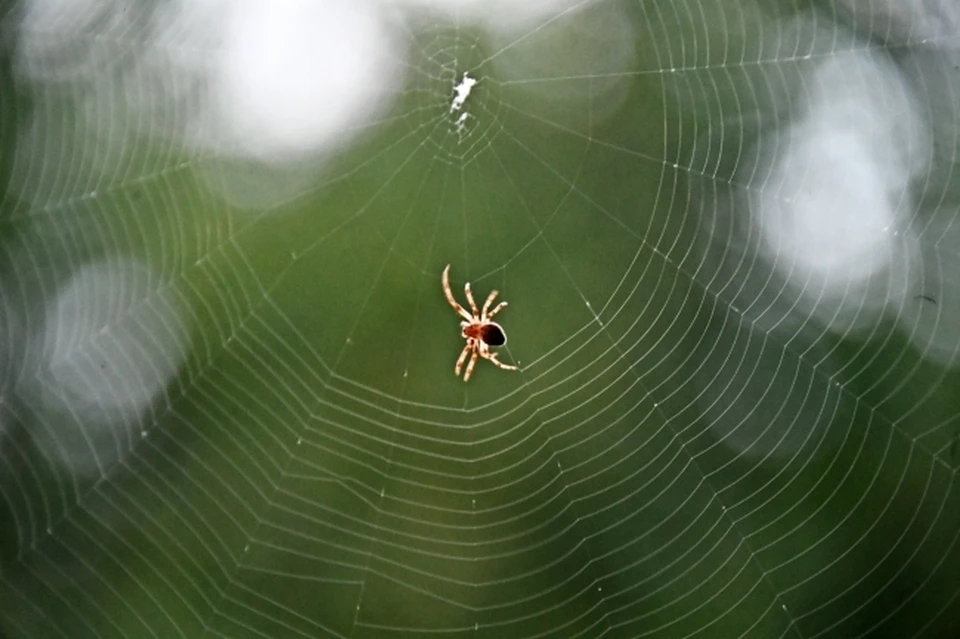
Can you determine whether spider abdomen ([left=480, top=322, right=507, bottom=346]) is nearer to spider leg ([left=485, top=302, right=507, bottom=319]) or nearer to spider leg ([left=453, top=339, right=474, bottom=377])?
spider leg ([left=485, top=302, right=507, bottom=319])

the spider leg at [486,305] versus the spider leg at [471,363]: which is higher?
the spider leg at [486,305]

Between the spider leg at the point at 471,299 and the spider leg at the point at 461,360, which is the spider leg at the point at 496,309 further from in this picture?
the spider leg at the point at 461,360

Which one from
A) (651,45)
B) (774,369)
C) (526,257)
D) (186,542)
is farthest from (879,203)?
(186,542)

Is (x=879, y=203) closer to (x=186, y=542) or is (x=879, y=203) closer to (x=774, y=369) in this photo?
(x=774, y=369)

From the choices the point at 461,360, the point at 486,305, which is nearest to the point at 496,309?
the point at 486,305

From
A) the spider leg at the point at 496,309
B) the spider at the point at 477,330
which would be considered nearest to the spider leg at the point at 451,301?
the spider at the point at 477,330

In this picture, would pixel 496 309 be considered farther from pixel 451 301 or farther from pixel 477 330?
pixel 451 301

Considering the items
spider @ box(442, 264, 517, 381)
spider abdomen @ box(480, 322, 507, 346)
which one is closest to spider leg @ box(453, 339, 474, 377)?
spider @ box(442, 264, 517, 381)
